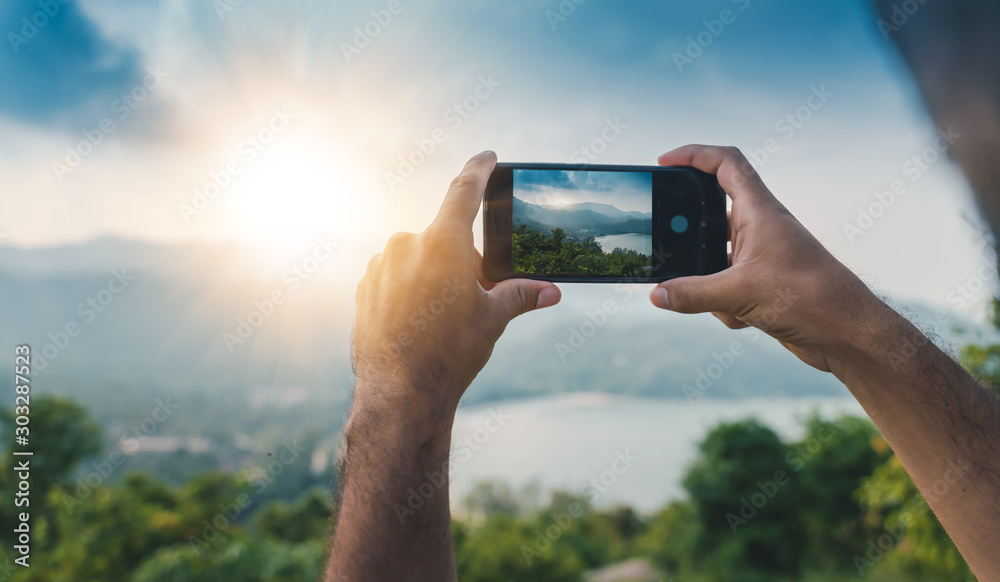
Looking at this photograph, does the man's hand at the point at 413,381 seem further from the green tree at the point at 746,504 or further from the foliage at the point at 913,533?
the green tree at the point at 746,504

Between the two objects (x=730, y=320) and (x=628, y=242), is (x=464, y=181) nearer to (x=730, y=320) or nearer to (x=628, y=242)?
(x=628, y=242)

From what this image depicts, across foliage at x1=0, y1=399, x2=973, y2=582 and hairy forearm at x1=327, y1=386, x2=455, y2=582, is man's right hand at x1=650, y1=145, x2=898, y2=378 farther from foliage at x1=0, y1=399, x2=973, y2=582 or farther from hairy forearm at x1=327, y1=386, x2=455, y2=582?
foliage at x1=0, y1=399, x2=973, y2=582

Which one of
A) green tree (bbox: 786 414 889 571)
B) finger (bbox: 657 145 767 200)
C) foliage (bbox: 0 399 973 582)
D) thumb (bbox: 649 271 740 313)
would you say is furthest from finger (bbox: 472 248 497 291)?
green tree (bbox: 786 414 889 571)

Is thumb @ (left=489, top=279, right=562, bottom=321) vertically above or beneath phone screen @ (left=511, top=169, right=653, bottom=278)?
beneath

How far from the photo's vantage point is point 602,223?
1.38 metres

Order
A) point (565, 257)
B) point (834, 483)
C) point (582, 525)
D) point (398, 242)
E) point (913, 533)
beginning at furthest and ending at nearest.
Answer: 1. point (834, 483)
2. point (582, 525)
3. point (913, 533)
4. point (565, 257)
5. point (398, 242)

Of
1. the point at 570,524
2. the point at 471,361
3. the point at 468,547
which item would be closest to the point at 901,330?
the point at 471,361

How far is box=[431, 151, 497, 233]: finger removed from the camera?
1136mm

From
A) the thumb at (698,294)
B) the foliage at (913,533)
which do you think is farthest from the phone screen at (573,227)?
the foliage at (913,533)

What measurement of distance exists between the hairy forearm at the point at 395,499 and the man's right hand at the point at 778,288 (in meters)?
0.65

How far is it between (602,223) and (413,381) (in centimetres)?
66

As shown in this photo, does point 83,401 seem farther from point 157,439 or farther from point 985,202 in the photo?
point 985,202

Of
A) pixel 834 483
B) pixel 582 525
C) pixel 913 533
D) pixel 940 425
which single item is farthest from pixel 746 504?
pixel 940 425

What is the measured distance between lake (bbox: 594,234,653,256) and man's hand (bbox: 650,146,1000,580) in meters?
0.14
